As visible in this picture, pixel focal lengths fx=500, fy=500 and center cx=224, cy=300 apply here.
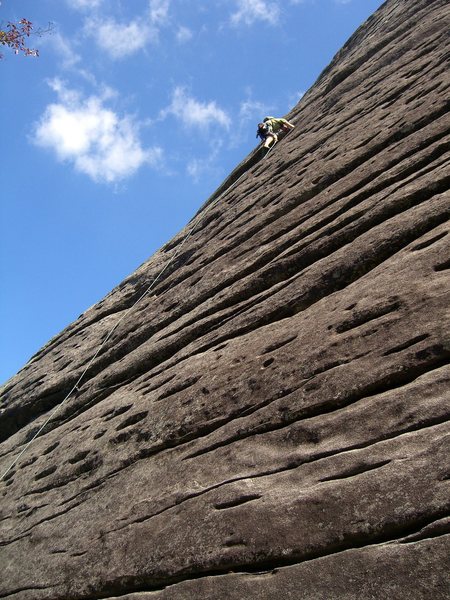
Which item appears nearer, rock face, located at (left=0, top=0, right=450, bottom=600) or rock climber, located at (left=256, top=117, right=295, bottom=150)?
rock face, located at (left=0, top=0, right=450, bottom=600)

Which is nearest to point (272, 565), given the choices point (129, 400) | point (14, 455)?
point (129, 400)

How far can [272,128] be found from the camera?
13.0 metres

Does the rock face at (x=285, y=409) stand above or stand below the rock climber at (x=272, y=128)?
below

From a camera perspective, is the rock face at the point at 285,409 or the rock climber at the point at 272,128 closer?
the rock face at the point at 285,409

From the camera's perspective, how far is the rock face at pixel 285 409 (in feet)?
10.3

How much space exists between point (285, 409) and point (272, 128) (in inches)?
406

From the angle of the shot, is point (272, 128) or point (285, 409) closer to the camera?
point (285, 409)

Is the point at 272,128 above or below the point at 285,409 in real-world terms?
above

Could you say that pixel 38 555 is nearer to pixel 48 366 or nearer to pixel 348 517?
pixel 348 517

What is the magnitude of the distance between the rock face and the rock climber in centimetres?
333

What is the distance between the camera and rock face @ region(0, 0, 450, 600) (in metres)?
3.13

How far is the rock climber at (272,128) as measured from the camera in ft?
41.2

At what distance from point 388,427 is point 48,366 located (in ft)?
30.1

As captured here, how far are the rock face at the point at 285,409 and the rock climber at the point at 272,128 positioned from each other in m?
3.33
